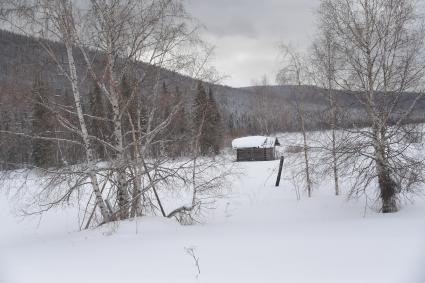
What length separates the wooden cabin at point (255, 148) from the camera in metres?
46.8

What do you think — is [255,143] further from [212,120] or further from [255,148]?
[212,120]

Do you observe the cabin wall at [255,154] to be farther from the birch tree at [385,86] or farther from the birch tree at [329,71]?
the birch tree at [385,86]

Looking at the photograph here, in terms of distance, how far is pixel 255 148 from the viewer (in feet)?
156

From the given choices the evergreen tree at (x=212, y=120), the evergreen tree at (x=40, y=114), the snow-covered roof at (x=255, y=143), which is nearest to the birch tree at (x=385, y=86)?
the evergreen tree at (x=212, y=120)

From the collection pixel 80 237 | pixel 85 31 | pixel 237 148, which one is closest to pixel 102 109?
pixel 85 31

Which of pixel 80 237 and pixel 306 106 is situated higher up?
pixel 306 106

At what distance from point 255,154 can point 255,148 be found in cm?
74

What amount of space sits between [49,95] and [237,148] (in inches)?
1486

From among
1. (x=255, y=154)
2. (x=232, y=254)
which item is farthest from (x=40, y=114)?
(x=255, y=154)

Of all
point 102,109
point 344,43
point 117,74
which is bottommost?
point 102,109

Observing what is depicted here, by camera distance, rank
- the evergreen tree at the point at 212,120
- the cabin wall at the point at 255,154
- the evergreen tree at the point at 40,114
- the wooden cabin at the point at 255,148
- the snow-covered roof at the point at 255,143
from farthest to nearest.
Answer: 1. the cabin wall at the point at 255,154
2. the wooden cabin at the point at 255,148
3. the snow-covered roof at the point at 255,143
4. the evergreen tree at the point at 212,120
5. the evergreen tree at the point at 40,114

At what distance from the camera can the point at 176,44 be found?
11609 mm

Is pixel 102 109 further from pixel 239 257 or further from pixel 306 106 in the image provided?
pixel 306 106

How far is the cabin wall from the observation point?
156ft
